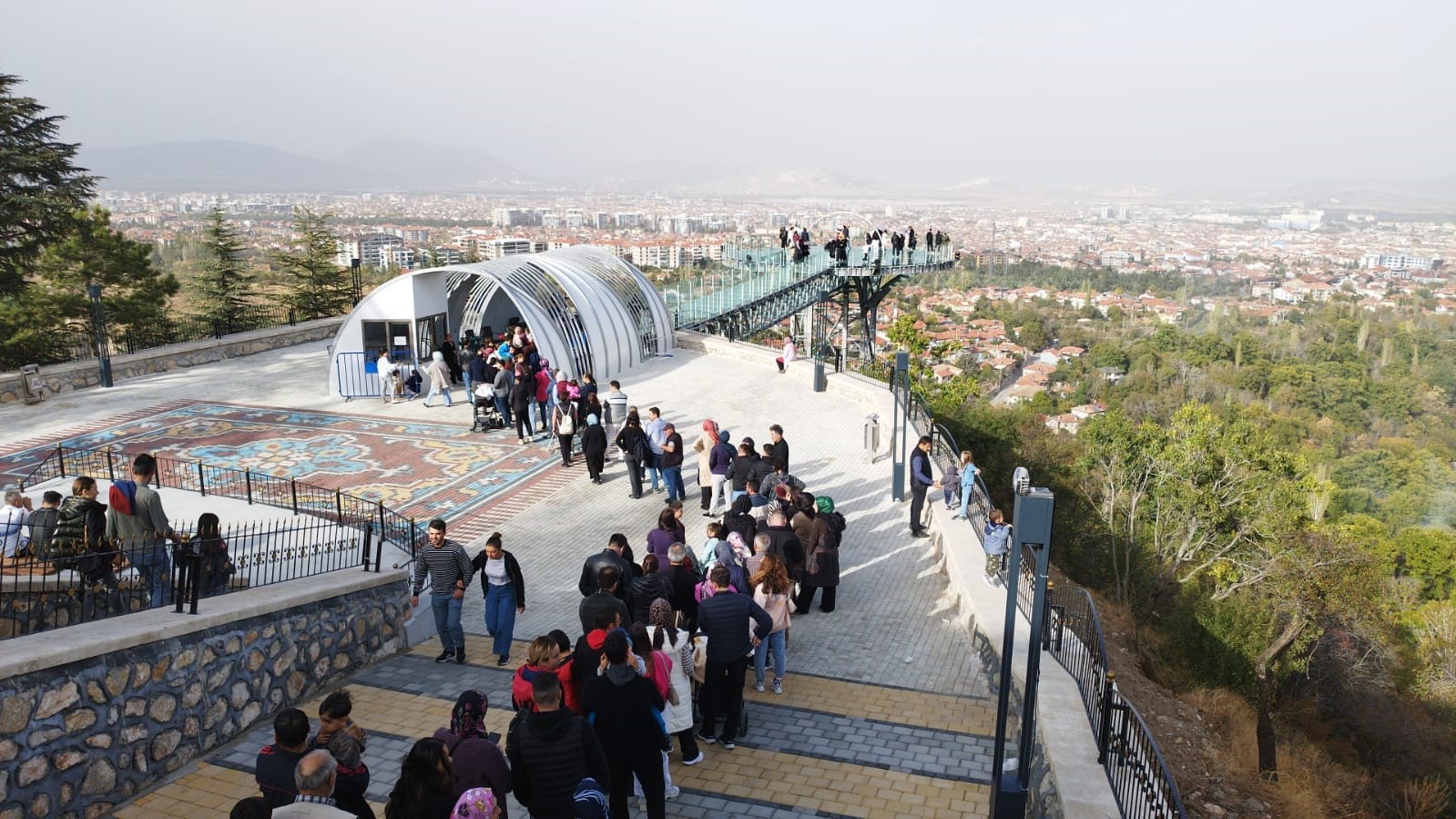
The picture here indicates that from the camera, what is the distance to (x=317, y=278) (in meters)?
34.8

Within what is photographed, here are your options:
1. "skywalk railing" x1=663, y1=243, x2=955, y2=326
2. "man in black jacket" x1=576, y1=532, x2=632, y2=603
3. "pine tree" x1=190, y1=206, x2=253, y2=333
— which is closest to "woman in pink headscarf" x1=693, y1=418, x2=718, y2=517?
"man in black jacket" x1=576, y1=532, x2=632, y2=603

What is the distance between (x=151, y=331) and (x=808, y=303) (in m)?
23.8

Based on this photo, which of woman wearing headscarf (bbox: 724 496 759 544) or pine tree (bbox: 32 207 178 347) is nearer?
woman wearing headscarf (bbox: 724 496 759 544)

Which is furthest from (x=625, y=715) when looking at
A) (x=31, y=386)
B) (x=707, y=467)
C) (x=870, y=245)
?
(x=870, y=245)

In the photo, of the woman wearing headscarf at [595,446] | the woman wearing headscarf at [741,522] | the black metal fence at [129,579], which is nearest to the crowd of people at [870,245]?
the woman wearing headscarf at [595,446]

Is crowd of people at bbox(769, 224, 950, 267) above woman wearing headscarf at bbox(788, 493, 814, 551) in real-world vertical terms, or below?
above

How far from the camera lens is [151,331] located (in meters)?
24.5

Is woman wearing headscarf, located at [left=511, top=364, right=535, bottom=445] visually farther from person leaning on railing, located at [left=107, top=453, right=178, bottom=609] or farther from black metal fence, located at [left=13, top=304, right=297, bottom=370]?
black metal fence, located at [left=13, top=304, right=297, bottom=370]

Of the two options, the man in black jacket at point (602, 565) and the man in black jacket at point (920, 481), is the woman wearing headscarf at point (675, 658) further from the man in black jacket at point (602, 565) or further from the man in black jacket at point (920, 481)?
the man in black jacket at point (920, 481)

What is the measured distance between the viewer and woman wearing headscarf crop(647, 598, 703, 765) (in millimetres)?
6281

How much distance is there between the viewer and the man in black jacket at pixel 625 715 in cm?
536

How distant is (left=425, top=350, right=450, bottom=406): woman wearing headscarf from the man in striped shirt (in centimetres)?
1122

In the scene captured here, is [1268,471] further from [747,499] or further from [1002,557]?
[747,499]

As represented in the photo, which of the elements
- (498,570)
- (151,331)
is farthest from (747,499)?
(151,331)
